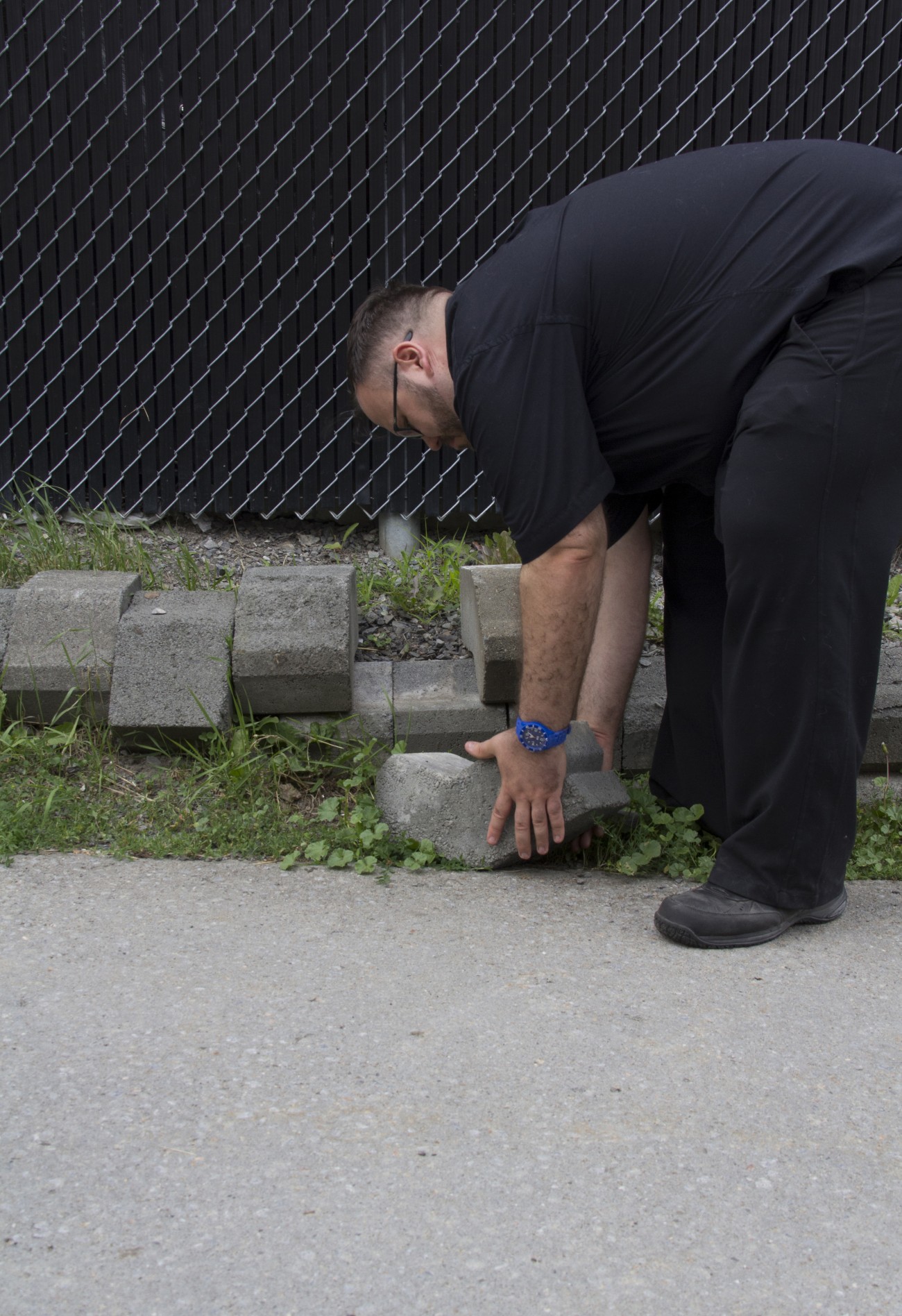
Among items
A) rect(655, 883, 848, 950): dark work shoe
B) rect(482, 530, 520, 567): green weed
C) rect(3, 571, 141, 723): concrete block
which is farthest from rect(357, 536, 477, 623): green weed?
rect(655, 883, 848, 950): dark work shoe

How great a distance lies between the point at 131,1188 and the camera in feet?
5.35

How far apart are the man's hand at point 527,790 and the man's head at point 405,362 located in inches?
26.0

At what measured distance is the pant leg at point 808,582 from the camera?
7.27 feet

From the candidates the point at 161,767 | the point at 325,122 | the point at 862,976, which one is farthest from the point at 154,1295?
the point at 325,122

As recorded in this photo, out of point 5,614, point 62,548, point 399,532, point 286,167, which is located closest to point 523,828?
point 5,614

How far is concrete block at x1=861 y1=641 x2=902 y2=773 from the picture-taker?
305 cm

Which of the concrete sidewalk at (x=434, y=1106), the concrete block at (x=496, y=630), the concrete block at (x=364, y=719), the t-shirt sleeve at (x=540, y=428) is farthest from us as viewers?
the concrete block at (x=364, y=719)

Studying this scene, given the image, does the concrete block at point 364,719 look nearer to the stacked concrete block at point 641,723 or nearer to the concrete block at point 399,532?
the stacked concrete block at point 641,723

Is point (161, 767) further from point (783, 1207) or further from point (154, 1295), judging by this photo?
point (783, 1207)

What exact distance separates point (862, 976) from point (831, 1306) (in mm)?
879

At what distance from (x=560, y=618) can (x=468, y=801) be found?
594 millimetres

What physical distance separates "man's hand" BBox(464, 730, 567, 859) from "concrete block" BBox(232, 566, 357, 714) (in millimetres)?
558

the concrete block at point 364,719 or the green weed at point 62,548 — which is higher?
the green weed at point 62,548

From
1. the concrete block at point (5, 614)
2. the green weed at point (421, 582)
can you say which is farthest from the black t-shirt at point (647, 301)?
the concrete block at point (5, 614)
